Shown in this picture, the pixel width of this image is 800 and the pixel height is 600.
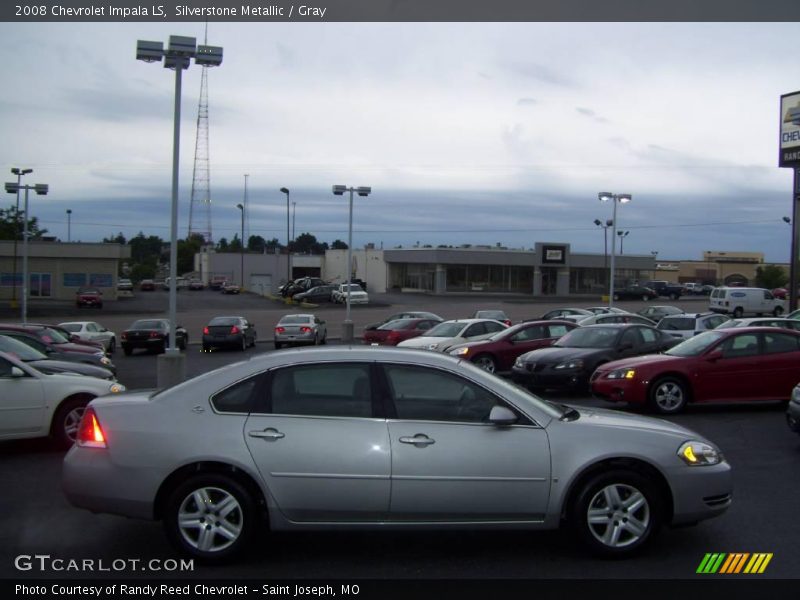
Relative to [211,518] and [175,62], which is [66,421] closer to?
[211,518]

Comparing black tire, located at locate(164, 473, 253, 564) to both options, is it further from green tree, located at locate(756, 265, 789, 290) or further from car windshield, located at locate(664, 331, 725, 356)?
green tree, located at locate(756, 265, 789, 290)

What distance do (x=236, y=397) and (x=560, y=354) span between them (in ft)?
34.4

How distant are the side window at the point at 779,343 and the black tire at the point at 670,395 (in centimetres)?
157

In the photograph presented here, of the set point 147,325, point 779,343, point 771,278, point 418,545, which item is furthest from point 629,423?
point 771,278

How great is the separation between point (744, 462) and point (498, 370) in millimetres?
9713

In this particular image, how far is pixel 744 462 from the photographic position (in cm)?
934

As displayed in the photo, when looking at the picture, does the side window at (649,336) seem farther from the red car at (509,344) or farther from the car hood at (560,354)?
the red car at (509,344)

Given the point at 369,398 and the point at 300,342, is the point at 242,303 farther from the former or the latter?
the point at 369,398

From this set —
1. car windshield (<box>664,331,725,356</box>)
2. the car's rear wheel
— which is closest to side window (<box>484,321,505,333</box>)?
the car's rear wheel

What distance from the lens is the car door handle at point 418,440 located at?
5.70 m

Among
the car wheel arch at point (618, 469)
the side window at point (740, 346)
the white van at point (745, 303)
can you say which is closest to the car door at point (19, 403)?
the car wheel arch at point (618, 469)

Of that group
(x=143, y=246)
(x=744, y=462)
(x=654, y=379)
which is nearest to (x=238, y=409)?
(x=744, y=462)

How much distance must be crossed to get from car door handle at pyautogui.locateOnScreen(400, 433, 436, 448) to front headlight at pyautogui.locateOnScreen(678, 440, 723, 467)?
74.7 inches

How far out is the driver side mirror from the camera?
5734 millimetres
